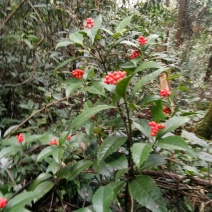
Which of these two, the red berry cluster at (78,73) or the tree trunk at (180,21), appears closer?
the red berry cluster at (78,73)

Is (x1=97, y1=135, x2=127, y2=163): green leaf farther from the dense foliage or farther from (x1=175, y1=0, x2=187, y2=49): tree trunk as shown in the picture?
(x1=175, y1=0, x2=187, y2=49): tree trunk

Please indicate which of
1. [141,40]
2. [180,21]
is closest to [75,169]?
[141,40]

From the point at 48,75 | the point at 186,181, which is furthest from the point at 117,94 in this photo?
the point at 48,75

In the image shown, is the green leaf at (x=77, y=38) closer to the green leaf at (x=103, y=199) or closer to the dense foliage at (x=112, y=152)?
the dense foliage at (x=112, y=152)

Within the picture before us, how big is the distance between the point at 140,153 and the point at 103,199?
226 mm

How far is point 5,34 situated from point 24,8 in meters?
0.34

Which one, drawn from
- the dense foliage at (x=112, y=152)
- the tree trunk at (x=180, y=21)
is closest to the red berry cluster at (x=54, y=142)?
the dense foliage at (x=112, y=152)

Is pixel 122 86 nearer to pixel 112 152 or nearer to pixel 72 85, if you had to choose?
pixel 112 152

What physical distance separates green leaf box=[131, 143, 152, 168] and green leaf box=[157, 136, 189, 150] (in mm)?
70

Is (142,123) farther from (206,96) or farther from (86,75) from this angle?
(206,96)

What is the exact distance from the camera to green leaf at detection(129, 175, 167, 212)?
84cm

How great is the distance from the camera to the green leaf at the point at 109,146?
3.04ft

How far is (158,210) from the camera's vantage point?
82cm

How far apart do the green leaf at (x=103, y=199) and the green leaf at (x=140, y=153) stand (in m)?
0.18
